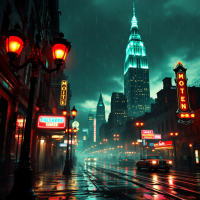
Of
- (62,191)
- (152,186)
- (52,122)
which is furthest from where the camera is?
(52,122)

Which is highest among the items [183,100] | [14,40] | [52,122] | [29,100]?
[183,100]

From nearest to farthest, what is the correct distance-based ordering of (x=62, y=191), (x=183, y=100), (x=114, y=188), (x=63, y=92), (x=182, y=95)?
(x=62, y=191) < (x=114, y=188) < (x=63, y=92) < (x=183, y=100) < (x=182, y=95)

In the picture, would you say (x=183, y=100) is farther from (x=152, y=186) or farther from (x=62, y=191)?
(x=62, y=191)

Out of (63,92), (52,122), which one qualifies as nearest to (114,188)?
(52,122)

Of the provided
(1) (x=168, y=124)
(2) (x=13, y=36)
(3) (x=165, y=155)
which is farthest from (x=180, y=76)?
(2) (x=13, y=36)

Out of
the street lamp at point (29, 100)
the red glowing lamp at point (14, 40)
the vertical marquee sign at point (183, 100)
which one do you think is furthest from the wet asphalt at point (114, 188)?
the vertical marquee sign at point (183, 100)

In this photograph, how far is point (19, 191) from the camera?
532 cm

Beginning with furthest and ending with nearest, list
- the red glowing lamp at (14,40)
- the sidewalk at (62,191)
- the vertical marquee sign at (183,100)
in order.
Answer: the vertical marquee sign at (183,100)
the sidewalk at (62,191)
the red glowing lamp at (14,40)

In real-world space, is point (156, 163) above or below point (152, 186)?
above

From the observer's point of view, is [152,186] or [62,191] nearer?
[62,191]

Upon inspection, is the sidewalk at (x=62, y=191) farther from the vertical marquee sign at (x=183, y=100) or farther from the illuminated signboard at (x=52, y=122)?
the vertical marquee sign at (x=183, y=100)

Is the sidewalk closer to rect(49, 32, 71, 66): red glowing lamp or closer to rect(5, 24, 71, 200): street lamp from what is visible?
rect(5, 24, 71, 200): street lamp

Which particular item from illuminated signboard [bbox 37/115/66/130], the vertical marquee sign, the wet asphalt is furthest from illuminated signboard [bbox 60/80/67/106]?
the vertical marquee sign

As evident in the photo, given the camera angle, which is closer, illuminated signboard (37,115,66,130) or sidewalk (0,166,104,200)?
sidewalk (0,166,104,200)
